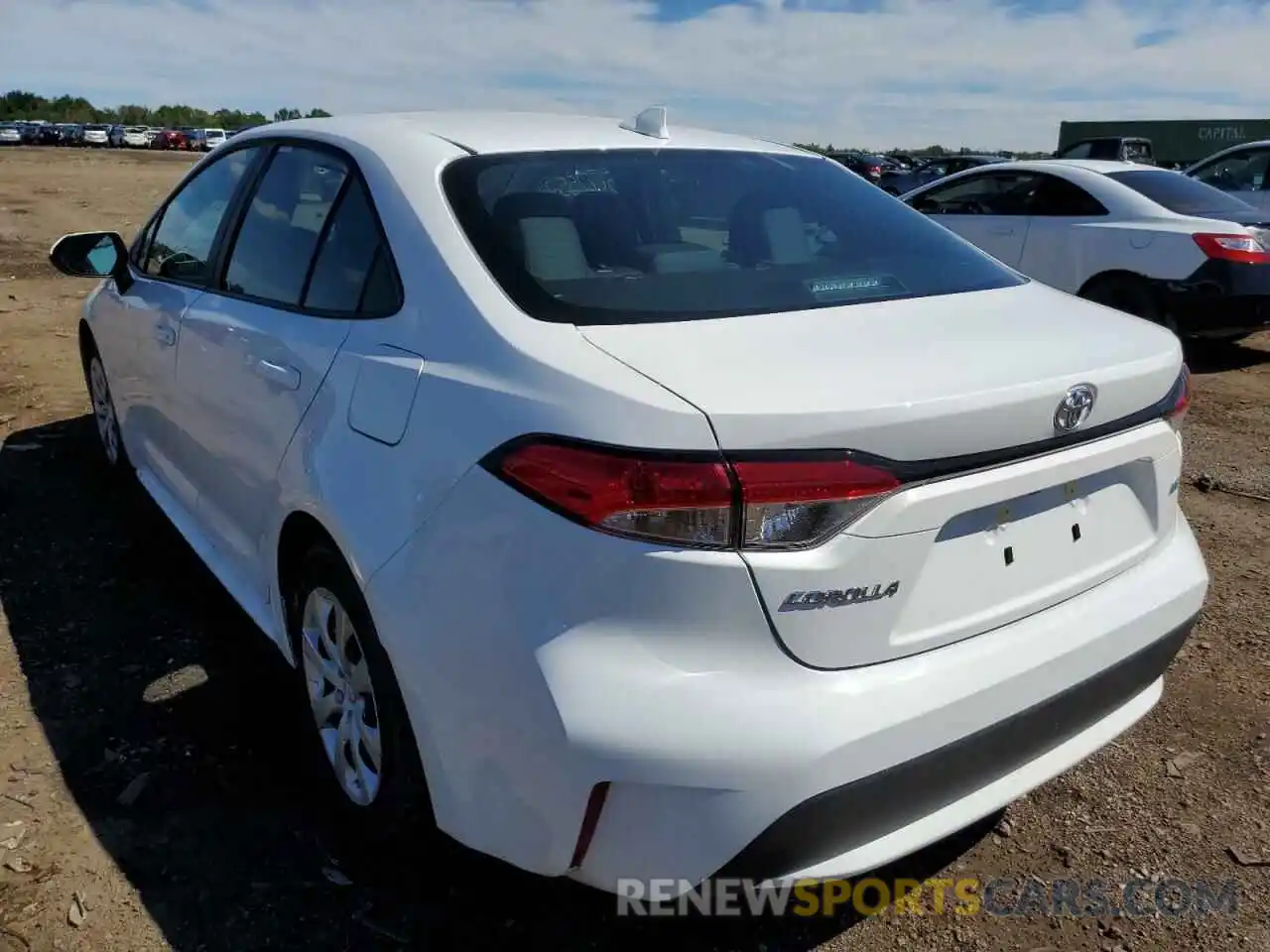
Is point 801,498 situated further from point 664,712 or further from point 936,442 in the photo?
point 664,712

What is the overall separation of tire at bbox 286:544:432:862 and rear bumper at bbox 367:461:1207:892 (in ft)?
0.51

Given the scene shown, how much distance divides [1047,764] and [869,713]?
611 mm

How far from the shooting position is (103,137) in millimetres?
63000

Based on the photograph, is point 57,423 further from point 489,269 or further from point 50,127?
point 50,127

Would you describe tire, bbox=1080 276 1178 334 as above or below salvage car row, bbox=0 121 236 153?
below

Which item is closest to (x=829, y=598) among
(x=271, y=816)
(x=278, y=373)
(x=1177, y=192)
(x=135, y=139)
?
(x=278, y=373)

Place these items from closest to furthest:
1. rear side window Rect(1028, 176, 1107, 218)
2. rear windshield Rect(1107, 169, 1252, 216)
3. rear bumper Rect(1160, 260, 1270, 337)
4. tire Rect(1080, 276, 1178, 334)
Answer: rear bumper Rect(1160, 260, 1270, 337) < tire Rect(1080, 276, 1178, 334) < rear windshield Rect(1107, 169, 1252, 216) < rear side window Rect(1028, 176, 1107, 218)

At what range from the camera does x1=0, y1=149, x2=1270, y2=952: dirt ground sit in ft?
7.47

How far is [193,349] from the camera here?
3.21 meters

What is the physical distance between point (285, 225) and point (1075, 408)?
2139mm

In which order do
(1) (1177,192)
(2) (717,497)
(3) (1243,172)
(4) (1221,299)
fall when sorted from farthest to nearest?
(3) (1243,172)
(1) (1177,192)
(4) (1221,299)
(2) (717,497)

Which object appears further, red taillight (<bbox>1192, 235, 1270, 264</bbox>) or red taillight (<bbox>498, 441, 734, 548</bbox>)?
red taillight (<bbox>1192, 235, 1270, 264</bbox>)

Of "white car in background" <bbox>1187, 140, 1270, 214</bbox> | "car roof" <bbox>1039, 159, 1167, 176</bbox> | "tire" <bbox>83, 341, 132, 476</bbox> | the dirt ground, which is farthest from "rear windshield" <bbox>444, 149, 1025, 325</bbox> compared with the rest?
"white car in background" <bbox>1187, 140, 1270, 214</bbox>

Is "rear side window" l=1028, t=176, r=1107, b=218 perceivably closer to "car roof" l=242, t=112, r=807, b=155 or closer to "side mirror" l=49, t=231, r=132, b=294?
"car roof" l=242, t=112, r=807, b=155
